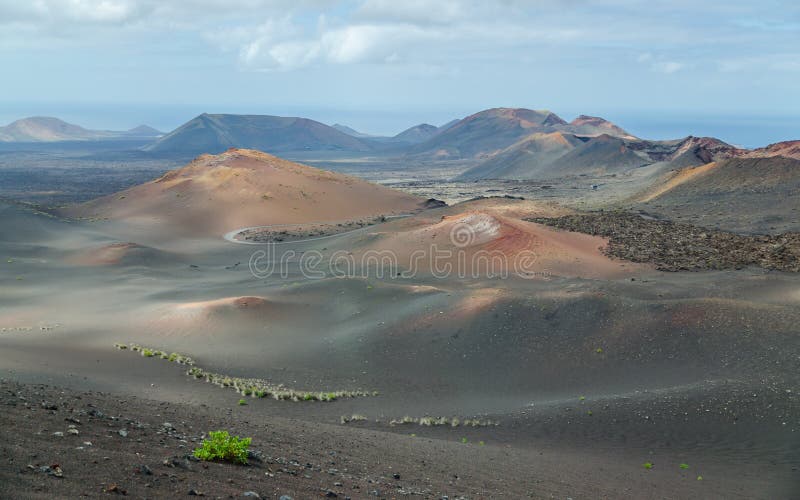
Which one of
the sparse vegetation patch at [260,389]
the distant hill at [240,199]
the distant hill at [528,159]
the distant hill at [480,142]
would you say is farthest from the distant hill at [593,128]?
the sparse vegetation patch at [260,389]

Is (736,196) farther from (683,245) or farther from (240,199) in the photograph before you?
(240,199)

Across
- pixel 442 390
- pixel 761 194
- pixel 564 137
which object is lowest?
pixel 442 390

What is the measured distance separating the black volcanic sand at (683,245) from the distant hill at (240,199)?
84.3 feet

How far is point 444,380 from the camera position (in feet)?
63.1

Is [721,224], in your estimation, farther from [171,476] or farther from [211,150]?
[211,150]

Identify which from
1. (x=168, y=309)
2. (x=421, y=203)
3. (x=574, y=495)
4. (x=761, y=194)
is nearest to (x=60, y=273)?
(x=168, y=309)

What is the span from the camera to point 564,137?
139625mm

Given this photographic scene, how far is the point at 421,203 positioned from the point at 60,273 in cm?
4140

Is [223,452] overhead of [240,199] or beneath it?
beneath

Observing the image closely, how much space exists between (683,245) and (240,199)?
136 feet

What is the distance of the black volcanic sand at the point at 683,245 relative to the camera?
31.6 m

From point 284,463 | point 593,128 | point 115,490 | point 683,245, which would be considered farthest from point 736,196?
point 593,128

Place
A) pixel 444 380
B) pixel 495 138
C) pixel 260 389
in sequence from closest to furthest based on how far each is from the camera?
pixel 260 389, pixel 444 380, pixel 495 138

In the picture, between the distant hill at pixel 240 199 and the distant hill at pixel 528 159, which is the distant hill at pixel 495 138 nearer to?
the distant hill at pixel 528 159
